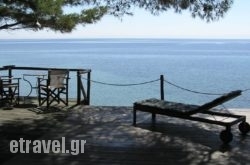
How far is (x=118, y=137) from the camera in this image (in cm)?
589

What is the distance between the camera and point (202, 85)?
24984 millimetres

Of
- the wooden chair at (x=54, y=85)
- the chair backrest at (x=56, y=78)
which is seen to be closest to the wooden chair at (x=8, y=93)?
the wooden chair at (x=54, y=85)

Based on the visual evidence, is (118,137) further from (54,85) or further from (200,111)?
(54,85)

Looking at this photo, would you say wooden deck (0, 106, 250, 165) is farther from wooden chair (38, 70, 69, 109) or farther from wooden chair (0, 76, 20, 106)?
wooden chair (0, 76, 20, 106)

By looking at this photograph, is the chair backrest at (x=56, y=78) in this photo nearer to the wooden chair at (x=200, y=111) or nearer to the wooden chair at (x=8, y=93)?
the wooden chair at (x=8, y=93)

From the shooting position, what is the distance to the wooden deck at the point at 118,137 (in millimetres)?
4832

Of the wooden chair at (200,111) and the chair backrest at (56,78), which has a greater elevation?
the chair backrest at (56,78)

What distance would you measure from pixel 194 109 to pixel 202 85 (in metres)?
19.2

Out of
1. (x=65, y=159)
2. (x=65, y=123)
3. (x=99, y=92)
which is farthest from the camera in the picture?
(x=99, y=92)

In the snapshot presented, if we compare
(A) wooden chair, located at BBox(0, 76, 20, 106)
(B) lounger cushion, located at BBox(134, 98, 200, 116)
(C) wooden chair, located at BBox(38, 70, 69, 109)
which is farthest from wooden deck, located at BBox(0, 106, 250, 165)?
(A) wooden chair, located at BBox(0, 76, 20, 106)

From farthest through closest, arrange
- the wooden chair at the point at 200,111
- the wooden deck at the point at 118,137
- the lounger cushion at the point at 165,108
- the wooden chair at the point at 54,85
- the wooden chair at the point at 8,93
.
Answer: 1. the wooden chair at the point at 8,93
2. the wooden chair at the point at 54,85
3. the lounger cushion at the point at 165,108
4. the wooden chair at the point at 200,111
5. the wooden deck at the point at 118,137

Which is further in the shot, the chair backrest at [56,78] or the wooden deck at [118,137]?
the chair backrest at [56,78]

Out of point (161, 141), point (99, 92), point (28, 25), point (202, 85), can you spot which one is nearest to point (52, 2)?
point (28, 25)

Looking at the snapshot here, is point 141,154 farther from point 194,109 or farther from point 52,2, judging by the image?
point 52,2
